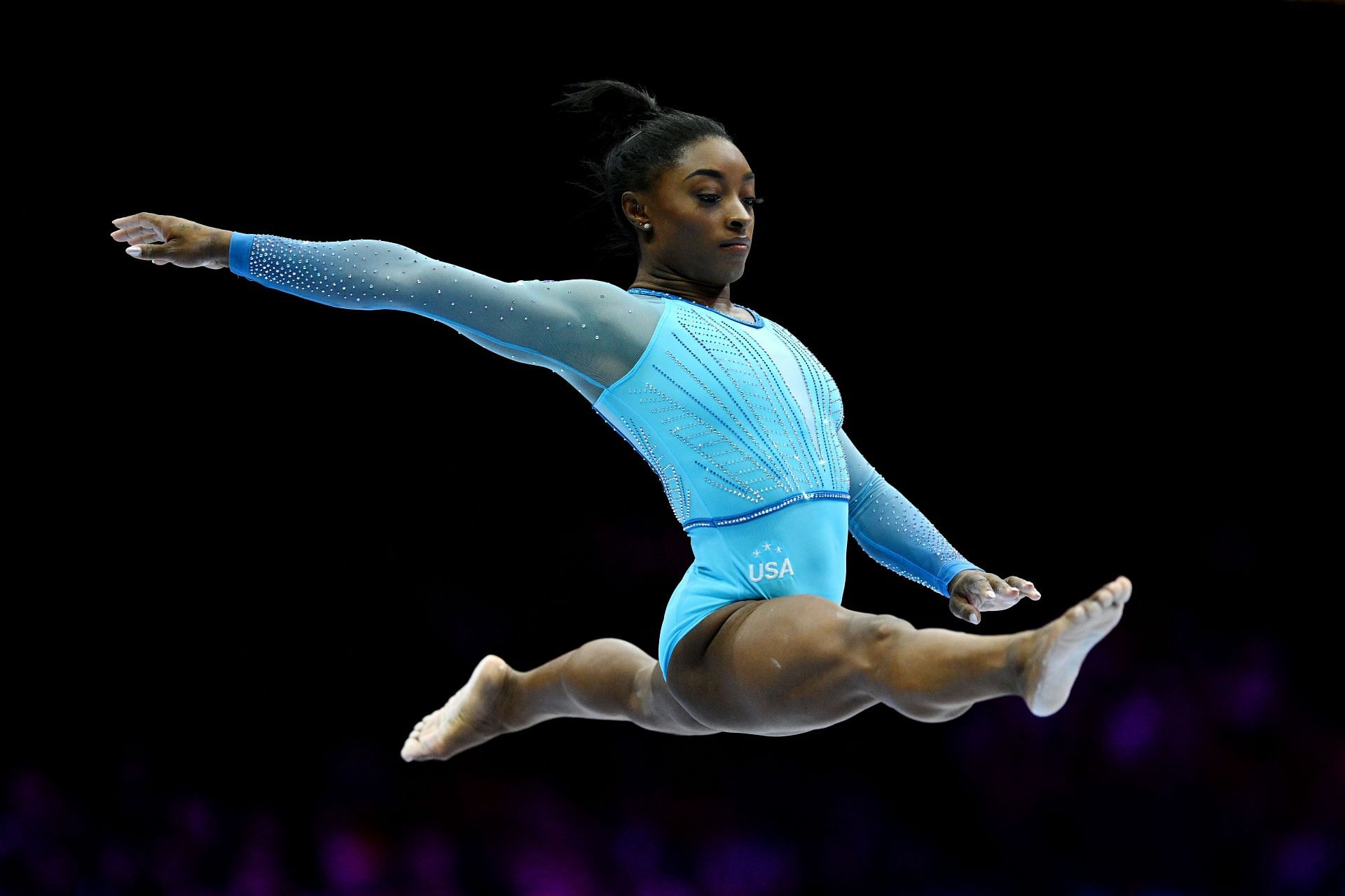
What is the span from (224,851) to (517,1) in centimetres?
222

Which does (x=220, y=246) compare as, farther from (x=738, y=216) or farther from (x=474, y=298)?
(x=738, y=216)

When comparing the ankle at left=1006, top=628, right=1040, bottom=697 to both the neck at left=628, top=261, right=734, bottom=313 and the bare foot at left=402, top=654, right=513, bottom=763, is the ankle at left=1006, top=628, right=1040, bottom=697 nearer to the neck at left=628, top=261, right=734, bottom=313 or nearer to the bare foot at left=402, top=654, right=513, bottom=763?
the neck at left=628, top=261, right=734, bottom=313

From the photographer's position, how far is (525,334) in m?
2.08

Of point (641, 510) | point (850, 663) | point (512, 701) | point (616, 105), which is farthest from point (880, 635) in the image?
point (641, 510)

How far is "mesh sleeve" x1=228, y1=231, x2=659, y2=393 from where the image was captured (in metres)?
2.01

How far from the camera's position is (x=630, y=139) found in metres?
2.46

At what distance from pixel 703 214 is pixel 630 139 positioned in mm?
250

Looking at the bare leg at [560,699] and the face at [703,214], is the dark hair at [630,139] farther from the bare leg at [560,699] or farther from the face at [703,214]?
the bare leg at [560,699]

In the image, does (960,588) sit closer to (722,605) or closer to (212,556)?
(722,605)

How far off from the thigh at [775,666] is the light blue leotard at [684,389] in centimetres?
6

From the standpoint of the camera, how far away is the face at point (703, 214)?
90.9 inches

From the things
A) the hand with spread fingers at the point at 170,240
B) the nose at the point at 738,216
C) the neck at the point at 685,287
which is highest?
the nose at the point at 738,216

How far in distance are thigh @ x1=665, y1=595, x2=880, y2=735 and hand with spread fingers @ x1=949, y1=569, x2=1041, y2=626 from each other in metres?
0.39

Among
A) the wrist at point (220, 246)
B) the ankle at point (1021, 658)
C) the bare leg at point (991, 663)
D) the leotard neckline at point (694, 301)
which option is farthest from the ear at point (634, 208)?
the ankle at point (1021, 658)
